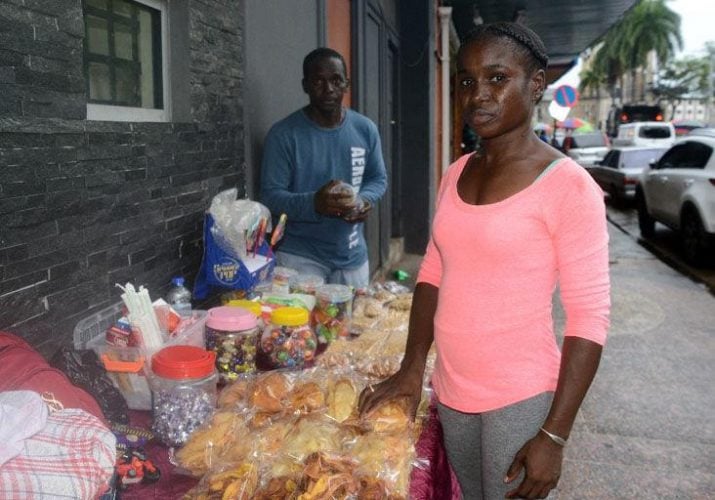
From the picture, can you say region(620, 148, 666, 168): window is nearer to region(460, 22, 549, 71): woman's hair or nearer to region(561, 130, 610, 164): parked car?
region(561, 130, 610, 164): parked car

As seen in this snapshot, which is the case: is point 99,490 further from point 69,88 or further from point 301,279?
point 301,279

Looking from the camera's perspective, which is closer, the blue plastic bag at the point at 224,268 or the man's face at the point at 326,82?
the blue plastic bag at the point at 224,268

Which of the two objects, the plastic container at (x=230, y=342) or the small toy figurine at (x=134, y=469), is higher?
the plastic container at (x=230, y=342)

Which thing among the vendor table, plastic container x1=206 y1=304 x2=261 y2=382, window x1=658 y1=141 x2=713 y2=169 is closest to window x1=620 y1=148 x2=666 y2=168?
window x1=658 y1=141 x2=713 y2=169

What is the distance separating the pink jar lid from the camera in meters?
2.35

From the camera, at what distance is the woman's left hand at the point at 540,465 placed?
1.65 m

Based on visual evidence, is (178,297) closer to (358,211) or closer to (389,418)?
(358,211)

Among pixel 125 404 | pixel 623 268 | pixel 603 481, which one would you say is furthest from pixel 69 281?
pixel 623 268

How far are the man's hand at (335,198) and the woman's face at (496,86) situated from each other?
1.33m

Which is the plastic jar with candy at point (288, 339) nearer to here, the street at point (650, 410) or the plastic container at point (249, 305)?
the plastic container at point (249, 305)

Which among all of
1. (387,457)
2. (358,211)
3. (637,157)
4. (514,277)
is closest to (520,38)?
(514,277)

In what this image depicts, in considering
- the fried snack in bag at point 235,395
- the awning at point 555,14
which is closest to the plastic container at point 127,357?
the fried snack in bag at point 235,395

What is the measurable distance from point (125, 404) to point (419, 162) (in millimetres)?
8314

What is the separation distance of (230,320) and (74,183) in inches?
28.3
